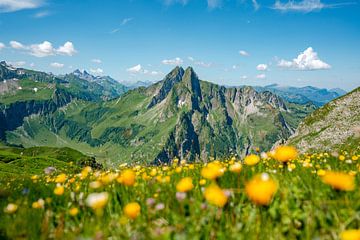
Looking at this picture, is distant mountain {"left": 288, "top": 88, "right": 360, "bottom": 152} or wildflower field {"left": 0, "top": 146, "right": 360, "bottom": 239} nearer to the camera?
wildflower field {"left": 0, "top": 146, "right": 360, "bottom": 239}

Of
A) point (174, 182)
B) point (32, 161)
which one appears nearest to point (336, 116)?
point (174, 182)

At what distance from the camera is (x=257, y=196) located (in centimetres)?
306

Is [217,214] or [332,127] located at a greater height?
[217,214]

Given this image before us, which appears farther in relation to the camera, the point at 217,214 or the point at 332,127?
the point at 332,127

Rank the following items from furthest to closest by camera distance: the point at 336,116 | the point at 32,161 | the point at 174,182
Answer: the point at 32,161, the point at 336,116, the point at 174,182

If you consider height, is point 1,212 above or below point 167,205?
below

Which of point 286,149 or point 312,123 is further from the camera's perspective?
point 312,123

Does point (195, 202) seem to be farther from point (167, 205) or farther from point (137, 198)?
point (137, 198)

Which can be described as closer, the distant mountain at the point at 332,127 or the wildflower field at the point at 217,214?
the wildflower field at the point at 217,214

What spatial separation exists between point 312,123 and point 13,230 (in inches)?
4256

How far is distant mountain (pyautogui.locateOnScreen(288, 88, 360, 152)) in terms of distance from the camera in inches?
3248

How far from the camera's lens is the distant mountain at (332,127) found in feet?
271

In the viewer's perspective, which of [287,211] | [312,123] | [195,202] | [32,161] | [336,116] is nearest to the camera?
[287,211]

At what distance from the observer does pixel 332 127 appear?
3565 inches
